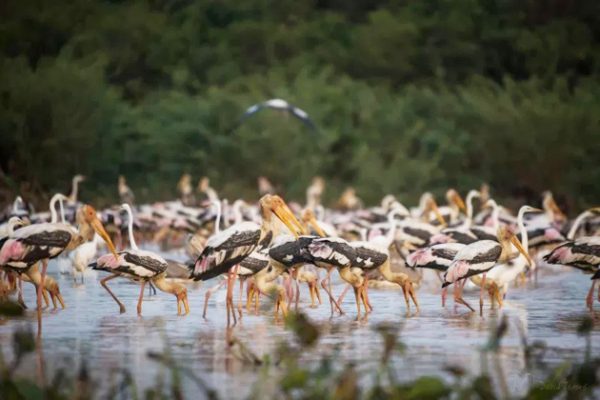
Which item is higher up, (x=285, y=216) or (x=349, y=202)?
(x=349, y=202)

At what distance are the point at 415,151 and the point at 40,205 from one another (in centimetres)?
1105

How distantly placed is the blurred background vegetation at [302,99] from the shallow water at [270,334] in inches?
375

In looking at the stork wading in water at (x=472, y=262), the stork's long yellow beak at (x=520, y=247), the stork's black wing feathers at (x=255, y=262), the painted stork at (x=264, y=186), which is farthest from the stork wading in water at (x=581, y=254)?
the painted stork at (x=264, y=186)

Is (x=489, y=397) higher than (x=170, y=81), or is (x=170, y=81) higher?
(x=170, y=81)

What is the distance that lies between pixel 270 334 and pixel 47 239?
2.00 m

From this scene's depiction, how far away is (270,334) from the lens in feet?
41.3

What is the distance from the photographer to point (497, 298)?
50.0ft

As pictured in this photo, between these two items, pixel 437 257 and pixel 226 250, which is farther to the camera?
pixel 437 257

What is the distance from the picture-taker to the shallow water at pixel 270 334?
10.4 metres

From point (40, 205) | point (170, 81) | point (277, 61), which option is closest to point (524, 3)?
point (277, 61)

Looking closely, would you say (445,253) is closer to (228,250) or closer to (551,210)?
(228,250)

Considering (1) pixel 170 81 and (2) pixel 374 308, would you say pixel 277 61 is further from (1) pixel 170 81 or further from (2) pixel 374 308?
(2) pixel 374 308

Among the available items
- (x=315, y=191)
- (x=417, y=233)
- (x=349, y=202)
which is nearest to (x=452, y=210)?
(x=417, y=233)

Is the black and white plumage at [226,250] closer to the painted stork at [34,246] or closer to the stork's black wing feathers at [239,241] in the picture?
the stork's black wing feathers at [239,241]
